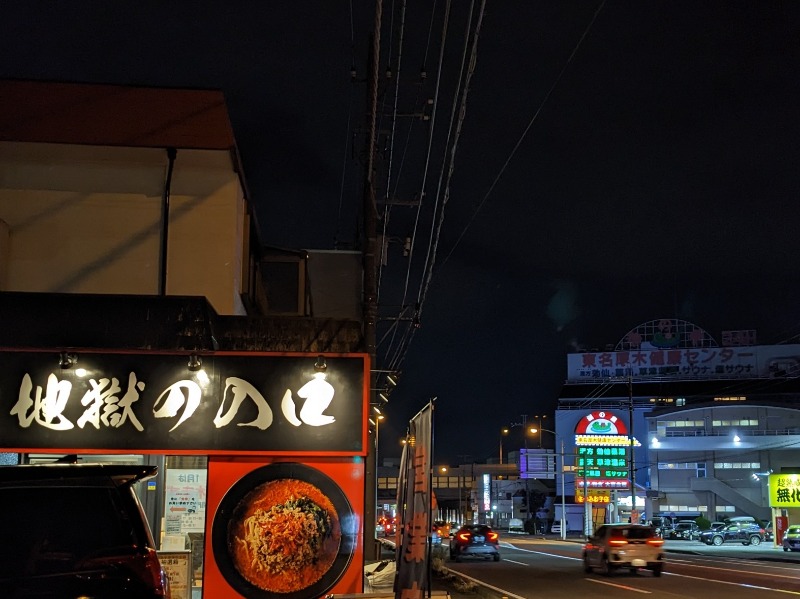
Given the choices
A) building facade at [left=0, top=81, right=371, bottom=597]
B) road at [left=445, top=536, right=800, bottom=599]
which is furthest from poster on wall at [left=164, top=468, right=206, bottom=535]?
road at [left=445, top=536, right=800, bottom=599]

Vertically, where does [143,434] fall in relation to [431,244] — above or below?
below

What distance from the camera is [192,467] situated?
14.7 m

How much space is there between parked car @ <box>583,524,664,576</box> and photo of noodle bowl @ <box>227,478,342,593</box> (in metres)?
Answer: 19.4

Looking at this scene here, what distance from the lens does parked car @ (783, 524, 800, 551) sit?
46719 millimetres

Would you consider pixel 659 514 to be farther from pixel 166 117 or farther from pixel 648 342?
pixel 166 117

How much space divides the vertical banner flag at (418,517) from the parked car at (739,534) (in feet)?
184

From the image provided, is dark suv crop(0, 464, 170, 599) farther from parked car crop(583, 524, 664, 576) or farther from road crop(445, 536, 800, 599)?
parked car crop(583, 524, 664, 576)

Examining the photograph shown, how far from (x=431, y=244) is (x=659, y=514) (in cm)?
7099

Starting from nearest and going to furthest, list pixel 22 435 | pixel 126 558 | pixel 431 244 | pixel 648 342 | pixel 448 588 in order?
1. pixel 126 558
2. pixel 22 435
3. pixel 431 244
4. pixel 448 588
5. pixel 648 342

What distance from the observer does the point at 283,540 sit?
35.0ft

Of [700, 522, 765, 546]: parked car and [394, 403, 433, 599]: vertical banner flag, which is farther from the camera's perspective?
[700, 522, 765, 546]: parked car

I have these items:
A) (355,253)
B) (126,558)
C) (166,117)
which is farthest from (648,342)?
(126,558)

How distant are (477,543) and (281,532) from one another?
2747 centimetres

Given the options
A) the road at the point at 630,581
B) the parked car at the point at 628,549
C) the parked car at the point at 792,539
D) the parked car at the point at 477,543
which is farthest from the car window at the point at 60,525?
the parked car at the point at 792,539
